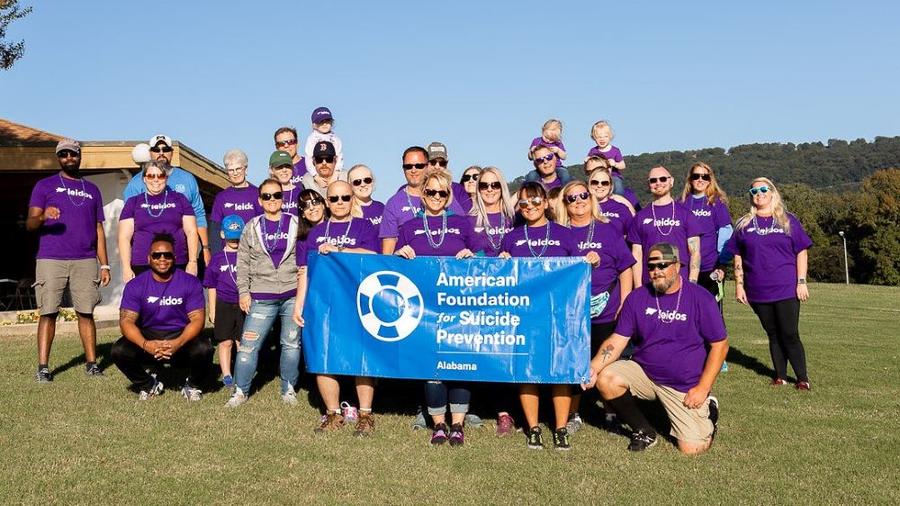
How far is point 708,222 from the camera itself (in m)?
8.54

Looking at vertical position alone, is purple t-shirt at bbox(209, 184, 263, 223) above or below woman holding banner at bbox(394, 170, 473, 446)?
above

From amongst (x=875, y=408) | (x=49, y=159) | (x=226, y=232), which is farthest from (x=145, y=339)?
(x=49, y=159)

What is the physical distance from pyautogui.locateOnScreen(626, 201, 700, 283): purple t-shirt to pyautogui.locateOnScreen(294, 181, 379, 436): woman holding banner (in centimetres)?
248

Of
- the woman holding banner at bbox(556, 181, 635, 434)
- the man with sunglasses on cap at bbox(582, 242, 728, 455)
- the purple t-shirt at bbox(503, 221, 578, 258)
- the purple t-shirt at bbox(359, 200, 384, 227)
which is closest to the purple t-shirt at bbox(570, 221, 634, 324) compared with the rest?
the woman holding banner at bbox(556, 181, 635, 434)

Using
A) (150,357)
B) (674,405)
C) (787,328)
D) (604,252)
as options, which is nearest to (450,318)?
(604,252)

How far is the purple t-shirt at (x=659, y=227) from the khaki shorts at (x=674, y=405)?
1763 millimetres

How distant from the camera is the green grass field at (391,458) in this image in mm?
4773

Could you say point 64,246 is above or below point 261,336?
above

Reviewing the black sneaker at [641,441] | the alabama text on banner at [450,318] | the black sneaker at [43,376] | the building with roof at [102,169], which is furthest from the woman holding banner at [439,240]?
the building with roof at [102,169]

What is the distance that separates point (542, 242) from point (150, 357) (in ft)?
12.6

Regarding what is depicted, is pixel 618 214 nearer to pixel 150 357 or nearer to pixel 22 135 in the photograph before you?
pixel 150 357

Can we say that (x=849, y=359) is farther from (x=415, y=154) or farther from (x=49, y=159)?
(x=49, y=159)

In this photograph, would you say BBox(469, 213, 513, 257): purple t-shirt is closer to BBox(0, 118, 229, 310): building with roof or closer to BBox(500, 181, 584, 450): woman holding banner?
BBox(500, 181, 584, 450): woman holding banner

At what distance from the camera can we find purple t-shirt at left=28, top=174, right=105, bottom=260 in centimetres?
844
